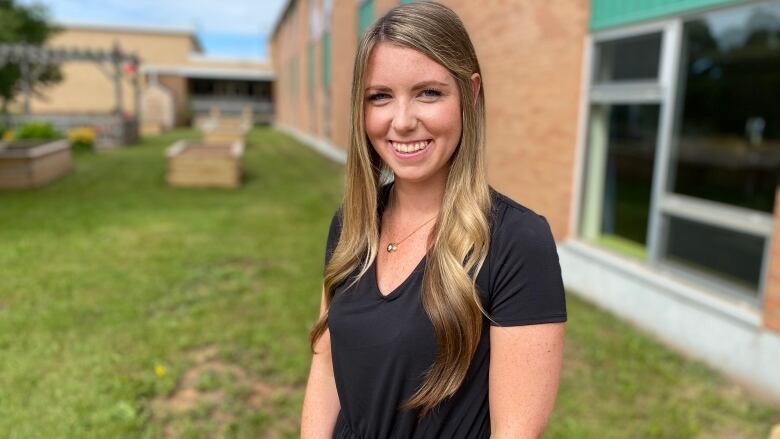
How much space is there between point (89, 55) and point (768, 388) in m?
25.5

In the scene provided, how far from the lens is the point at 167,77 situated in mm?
49031

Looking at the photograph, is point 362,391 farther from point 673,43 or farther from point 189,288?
point 189,288

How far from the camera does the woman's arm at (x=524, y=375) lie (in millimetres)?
1295

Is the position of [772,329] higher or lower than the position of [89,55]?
lower

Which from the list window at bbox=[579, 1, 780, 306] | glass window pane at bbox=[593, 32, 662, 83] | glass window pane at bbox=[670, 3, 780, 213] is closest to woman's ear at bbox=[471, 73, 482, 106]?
window at bbox=[579, 1, 780, 306]

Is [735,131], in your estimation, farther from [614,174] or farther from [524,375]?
[524,375]

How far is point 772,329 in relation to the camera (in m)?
4.20

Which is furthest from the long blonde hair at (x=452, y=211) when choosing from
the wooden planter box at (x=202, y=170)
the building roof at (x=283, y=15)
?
the building roof at (x=283, y=15)

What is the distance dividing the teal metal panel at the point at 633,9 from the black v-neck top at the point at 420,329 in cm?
425

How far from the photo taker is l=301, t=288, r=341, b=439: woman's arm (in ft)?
5.82

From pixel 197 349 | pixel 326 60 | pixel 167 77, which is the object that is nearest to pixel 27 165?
pixel 197 349

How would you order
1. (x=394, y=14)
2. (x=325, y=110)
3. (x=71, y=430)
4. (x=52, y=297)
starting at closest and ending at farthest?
(x=394, y=14) < (x=71, y=430) < (x=52, y=297) < (x=325, y=110)

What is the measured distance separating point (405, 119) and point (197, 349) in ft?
13.5

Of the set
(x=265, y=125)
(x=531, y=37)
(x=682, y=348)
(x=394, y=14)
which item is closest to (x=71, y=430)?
(x=394, y=14)
